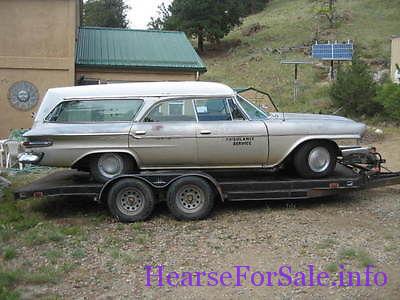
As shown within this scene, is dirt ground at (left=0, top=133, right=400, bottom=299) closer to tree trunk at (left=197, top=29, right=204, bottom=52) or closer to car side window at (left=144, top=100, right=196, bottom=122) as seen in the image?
car side window at (left=144, top=100, right=196, bottom=122)

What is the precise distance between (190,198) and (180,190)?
19 centimetres

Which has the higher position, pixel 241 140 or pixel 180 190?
pixel 241 140

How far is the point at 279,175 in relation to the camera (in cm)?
841

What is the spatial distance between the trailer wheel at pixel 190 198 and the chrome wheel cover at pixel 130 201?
0.41m

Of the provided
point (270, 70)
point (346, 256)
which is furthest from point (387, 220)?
point (270, 70)

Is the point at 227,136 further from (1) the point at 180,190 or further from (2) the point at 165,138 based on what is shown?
(1) the point at 180,190

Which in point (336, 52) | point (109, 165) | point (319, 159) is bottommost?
point (109, 165)

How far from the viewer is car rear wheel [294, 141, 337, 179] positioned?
8000 millimetres

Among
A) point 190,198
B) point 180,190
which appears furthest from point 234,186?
point 180,190

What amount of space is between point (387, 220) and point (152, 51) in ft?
42.0

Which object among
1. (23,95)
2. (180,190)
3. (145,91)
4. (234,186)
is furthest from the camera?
(23,95)

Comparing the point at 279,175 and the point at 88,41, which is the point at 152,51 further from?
the point at 279,175

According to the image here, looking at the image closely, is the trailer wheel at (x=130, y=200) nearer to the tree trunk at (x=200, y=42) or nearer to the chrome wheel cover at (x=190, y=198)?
the chrome wheel cover at (x=190, y=198)

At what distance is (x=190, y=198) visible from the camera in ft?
25.0
